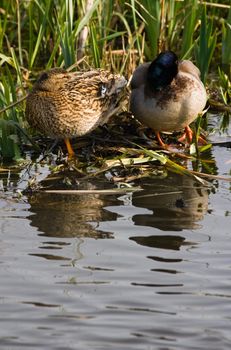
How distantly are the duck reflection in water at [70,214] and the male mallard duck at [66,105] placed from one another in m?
0.89

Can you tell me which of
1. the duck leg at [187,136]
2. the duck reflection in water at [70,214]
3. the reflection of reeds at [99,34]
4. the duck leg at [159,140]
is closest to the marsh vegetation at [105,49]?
the reflection of reeds at [99,34]

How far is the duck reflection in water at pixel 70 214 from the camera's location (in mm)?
5938

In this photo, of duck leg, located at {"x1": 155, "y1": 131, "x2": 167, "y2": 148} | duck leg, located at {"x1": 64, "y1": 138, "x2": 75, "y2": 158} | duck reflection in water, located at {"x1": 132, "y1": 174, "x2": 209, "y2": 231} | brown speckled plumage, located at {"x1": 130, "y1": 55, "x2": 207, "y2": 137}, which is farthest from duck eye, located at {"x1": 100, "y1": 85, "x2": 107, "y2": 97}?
duck reflection in water, located at {"x1": 132, "y1": 174, "x2": 209, "y2": 231}

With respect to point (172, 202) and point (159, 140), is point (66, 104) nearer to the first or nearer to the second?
point (159, 140)

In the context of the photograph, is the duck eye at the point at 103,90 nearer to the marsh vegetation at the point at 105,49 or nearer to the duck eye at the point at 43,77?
the marsh vegetation at the point at 105,49

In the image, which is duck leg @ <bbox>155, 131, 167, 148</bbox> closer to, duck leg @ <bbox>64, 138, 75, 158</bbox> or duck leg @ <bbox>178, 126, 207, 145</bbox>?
duck leg @ <bbox>178, 126, 207, 145</bbox>

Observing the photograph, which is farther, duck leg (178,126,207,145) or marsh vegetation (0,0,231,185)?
duck leg (178,126,207,145)

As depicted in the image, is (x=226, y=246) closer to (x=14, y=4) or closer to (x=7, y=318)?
(x=7, y=318)

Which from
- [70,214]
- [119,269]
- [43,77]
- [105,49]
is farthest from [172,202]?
[105,49]

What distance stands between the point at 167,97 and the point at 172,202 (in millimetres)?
1427

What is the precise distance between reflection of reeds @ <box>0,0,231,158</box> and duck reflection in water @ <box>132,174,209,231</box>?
1.32 m

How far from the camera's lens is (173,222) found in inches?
241

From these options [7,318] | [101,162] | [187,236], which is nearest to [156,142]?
[101,162]

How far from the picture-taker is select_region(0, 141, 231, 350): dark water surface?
449 centimetres
